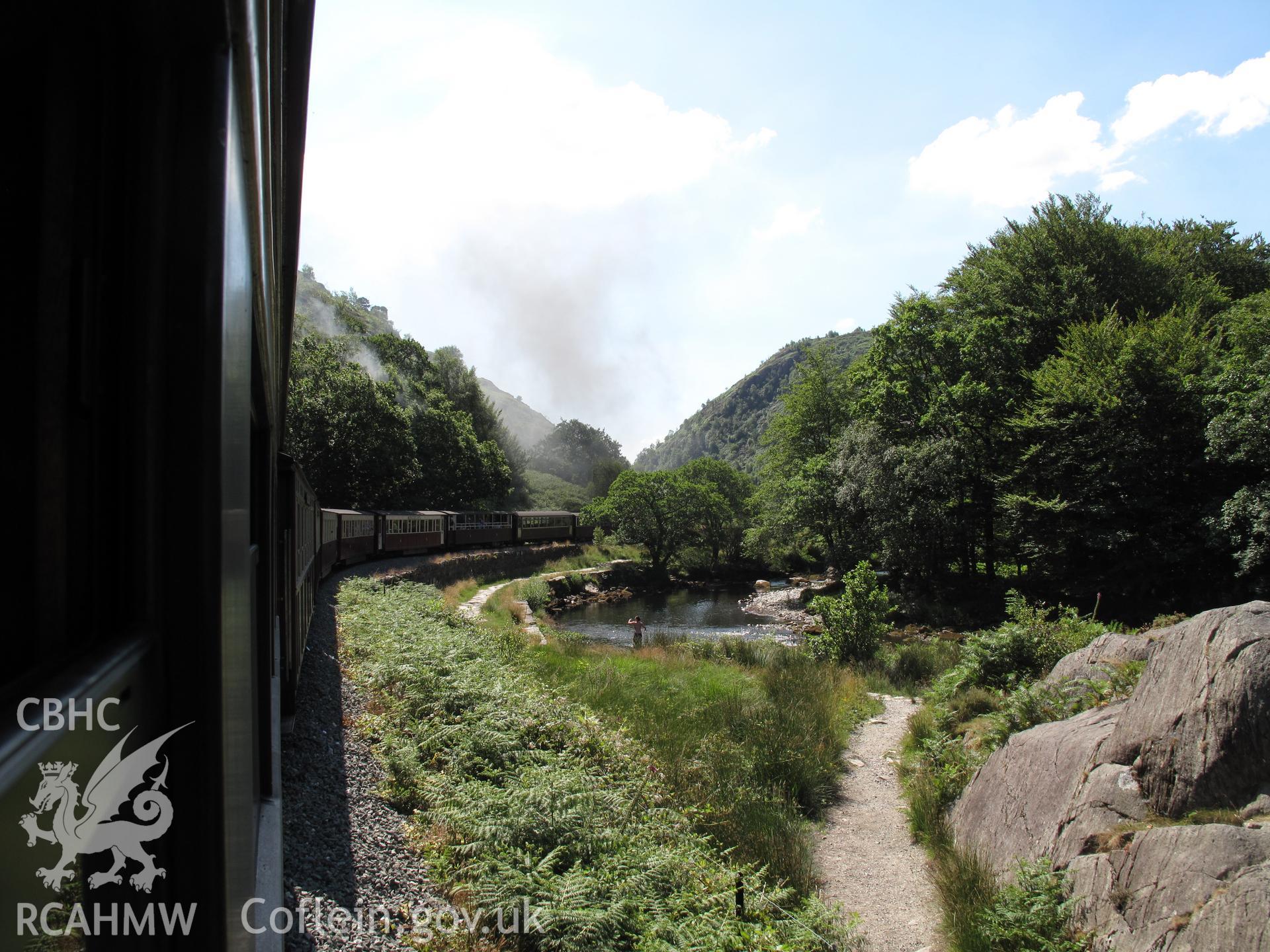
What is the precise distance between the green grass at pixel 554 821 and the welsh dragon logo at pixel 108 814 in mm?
3056

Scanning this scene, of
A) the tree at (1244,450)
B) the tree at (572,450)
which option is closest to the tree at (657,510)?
the tree at (1244,450)

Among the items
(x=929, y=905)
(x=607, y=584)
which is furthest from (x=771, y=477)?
(x=929, y=905)

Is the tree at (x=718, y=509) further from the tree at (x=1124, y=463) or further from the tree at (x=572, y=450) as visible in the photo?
the tree at (x=572, y=450)

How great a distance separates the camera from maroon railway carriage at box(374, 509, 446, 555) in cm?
1994

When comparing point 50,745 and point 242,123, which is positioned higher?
point 242,123

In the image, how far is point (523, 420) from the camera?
169250 millimetres

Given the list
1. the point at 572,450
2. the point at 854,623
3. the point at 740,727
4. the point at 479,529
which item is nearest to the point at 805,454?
the point at 479,529

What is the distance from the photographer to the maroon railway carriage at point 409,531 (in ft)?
65.4

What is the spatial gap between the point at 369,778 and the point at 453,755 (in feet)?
1.85

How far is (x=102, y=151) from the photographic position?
698 millimetres

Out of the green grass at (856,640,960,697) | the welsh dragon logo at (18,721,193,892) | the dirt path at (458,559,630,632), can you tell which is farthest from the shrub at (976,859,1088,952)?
the dirt path at (458,559,630,632)

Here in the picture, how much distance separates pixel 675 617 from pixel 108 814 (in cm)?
2336

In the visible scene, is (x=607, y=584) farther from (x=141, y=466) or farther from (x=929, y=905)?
(x=141, y=466)

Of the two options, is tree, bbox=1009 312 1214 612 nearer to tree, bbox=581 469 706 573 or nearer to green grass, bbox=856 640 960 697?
green grass, bbox=856 640 960 697
